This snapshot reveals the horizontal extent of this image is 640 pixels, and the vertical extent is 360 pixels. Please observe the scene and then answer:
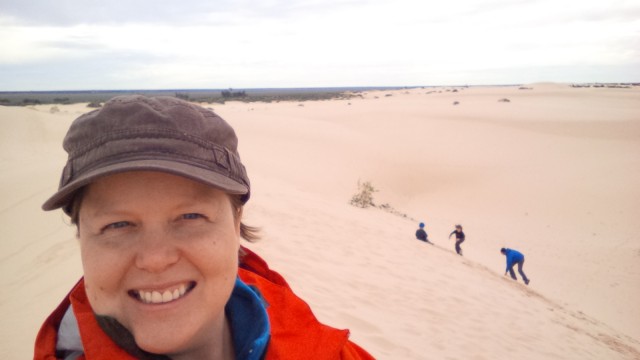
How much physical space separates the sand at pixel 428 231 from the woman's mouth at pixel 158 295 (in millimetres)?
2622

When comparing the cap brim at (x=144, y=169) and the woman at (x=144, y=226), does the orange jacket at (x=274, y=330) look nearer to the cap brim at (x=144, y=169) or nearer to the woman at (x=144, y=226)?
the woman at (x=144, y=226)

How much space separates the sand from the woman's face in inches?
103

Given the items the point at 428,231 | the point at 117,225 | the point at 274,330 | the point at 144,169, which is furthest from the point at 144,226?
the point at 428,231

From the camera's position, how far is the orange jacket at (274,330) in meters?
1.19

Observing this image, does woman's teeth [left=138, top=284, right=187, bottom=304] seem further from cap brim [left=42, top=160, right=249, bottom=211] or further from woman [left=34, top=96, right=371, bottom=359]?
cap brim [left=42, top=160, right=249, bottom=211]

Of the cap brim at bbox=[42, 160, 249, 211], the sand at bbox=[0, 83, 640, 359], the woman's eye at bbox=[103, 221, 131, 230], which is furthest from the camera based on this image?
the sand at bbox=[0, 83, 640, 359]

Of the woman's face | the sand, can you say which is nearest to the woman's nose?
the woman's face

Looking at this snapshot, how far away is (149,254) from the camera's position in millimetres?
1170

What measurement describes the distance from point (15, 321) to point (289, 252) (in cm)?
356

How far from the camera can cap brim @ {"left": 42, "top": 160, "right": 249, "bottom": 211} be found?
1094 millimetres

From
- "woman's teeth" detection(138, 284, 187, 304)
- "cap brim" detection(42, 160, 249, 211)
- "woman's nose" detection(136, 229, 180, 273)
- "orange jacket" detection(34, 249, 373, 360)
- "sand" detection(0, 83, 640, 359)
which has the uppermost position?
"cap brim" detection(42, 160, 249, 211)

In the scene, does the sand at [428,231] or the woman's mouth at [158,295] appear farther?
the sand at [428,231]

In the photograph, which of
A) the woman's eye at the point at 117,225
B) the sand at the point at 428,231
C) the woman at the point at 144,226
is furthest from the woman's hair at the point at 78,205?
the sand at the point at 428,231

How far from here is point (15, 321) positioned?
3584 mm
